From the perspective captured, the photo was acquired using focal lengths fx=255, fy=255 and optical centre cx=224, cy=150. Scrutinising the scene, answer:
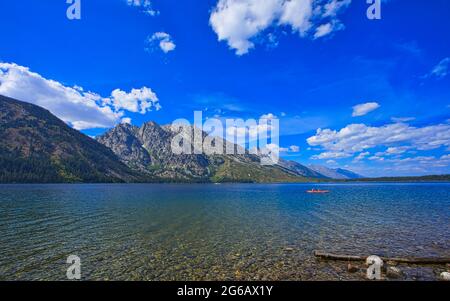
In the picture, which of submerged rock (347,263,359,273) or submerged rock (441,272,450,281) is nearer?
submerged rock (441,272,450,281)

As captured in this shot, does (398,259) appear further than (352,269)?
Yes

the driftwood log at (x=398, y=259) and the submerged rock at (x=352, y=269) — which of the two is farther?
the driftwood log at (x=398, y=259)

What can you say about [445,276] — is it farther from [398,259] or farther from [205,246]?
[205,246]

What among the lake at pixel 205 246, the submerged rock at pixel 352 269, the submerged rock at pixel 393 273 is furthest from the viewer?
the lake at pixel 205 246

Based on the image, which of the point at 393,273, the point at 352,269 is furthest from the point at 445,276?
the point at 352,269

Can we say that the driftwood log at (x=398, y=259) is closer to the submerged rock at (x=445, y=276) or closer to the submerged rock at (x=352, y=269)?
the submerged rock at (x=352, y=269)

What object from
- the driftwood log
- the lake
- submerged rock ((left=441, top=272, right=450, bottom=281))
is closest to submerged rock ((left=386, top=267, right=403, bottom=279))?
the lake

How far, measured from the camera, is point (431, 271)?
79.2 ft

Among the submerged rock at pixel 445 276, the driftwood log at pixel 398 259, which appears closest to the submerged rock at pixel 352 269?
the driftwood log at pixel 398 259

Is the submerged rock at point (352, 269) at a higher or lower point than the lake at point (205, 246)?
higher

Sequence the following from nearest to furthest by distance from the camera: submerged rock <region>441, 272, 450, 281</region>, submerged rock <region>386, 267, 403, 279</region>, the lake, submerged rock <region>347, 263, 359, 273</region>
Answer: submerged rock <region>441, 272, 450, 281</region> < submerged rock <region>386, 267, 403, 279</region> < submerged rock <region>347, 263, 359, 273</region> < the lake

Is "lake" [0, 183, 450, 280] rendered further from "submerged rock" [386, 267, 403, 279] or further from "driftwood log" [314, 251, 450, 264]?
"submerged rock" [386, 267, 403, 279]
